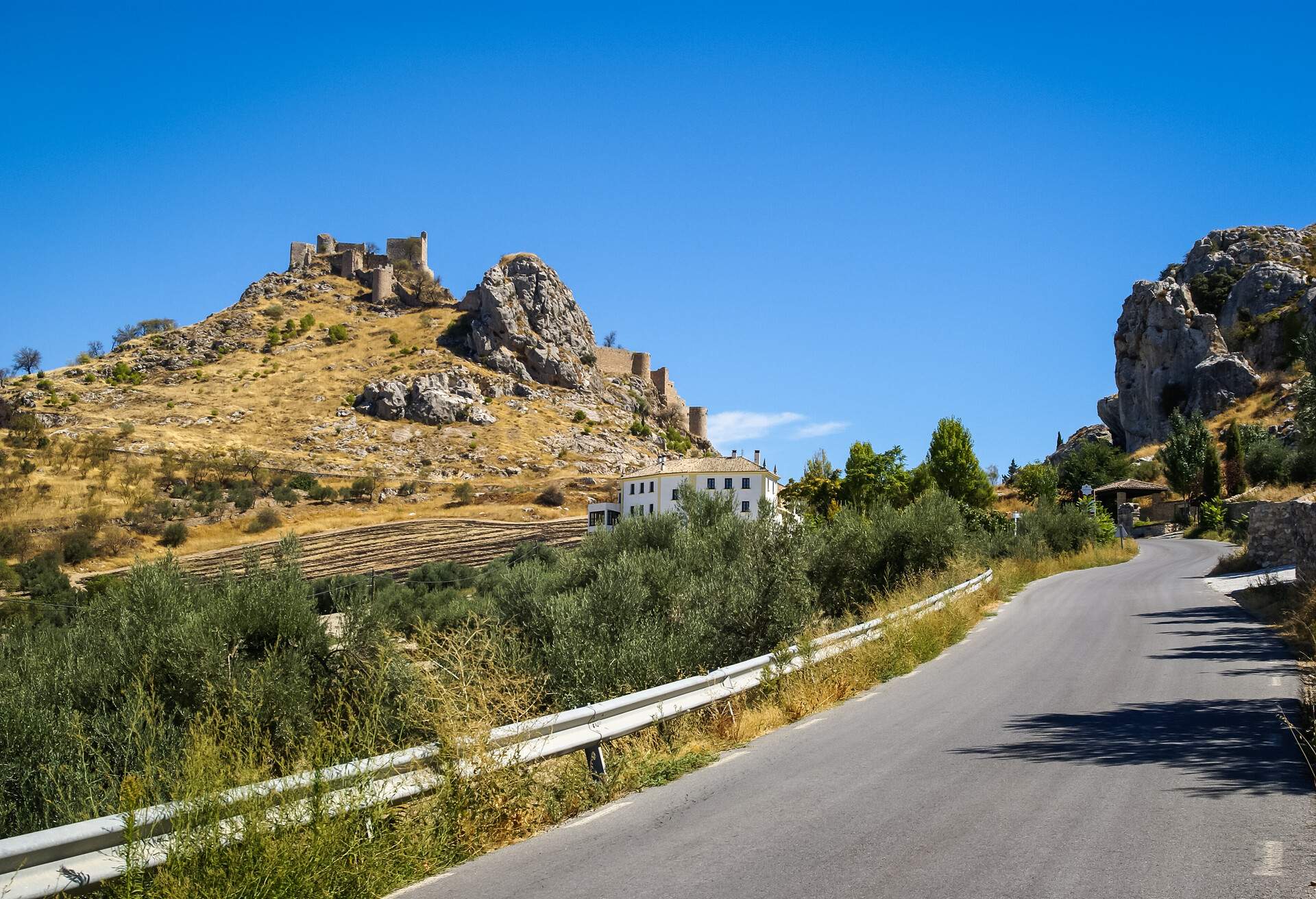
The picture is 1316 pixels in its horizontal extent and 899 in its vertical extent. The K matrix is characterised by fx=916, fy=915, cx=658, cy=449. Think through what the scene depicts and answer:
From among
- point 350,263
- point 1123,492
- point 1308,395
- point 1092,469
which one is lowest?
point 1123,492

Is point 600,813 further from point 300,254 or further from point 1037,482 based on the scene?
point 300,254

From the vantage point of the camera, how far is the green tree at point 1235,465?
218ft

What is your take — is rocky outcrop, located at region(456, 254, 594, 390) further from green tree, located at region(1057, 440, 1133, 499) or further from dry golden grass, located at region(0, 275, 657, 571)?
green tree, located at region(1057, 440, 1133, 499)


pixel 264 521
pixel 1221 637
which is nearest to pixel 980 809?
pixel 1221 637

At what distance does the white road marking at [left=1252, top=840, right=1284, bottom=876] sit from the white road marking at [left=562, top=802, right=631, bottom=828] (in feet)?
13.5

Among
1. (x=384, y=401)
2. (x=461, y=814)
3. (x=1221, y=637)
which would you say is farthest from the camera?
(x=384, y=401)

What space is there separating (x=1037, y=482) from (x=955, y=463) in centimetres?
2313

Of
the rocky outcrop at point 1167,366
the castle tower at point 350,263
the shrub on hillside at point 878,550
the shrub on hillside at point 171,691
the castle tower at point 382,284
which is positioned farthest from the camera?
the castle tower at point 350,263

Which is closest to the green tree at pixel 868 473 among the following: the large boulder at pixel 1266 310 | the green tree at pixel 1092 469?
the green tree at pixel 1092 469

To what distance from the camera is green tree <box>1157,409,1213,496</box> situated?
71.8m

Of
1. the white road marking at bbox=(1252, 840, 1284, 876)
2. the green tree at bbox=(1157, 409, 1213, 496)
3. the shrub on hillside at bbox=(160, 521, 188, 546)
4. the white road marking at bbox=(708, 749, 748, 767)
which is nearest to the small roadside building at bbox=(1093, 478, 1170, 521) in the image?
the green tree at bbox=(1157, 409, 1213, 496)

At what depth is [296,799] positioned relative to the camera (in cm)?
517

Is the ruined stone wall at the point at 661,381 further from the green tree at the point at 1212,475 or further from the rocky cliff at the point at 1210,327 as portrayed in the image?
the green tree at the point at 1212,475

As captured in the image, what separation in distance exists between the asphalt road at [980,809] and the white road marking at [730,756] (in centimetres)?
4
